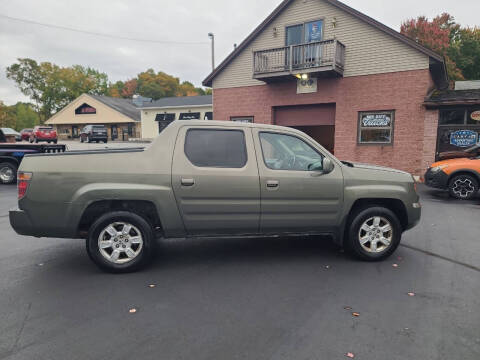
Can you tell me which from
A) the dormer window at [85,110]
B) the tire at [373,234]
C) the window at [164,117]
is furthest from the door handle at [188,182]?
the dormer window at [85,110]

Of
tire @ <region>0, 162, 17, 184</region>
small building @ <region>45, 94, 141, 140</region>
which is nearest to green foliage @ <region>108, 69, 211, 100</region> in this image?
small building @ <region>45, 94, 141, 140</region>

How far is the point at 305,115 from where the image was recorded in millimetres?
16000

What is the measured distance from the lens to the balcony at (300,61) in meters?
14.1

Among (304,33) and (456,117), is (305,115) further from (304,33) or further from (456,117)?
(456,117)

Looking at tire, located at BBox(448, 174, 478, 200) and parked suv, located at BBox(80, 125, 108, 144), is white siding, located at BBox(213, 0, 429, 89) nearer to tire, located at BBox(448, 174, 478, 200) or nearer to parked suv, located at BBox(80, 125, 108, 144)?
tire, located at BBox(448, 174, 478, 200)

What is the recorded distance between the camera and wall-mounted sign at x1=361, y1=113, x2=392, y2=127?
14008mm

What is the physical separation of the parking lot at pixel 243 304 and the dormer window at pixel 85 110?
45.8m

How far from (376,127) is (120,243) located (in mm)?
12876

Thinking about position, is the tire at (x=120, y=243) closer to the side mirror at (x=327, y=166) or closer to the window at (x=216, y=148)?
the window at (x=216, y=148)

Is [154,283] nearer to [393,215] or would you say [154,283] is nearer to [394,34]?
[393,215]

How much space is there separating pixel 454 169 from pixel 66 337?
1029cm

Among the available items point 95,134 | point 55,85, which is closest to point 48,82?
point 55,85

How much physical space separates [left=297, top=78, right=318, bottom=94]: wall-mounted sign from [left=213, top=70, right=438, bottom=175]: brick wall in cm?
18

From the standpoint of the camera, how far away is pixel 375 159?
14.4m
